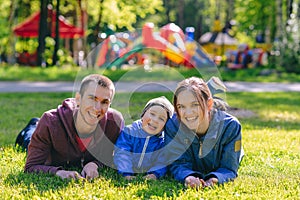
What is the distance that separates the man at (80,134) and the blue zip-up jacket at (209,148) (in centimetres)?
58

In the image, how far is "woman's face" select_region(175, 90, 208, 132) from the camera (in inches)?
172

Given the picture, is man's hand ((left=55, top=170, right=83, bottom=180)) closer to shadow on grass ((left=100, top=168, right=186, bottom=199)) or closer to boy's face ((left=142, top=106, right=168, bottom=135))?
shadow on grass ((left=100, top=168, right=186, bottom=199))

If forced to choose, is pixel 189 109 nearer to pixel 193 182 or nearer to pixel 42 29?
pixel 193 182

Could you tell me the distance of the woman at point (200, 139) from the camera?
4.39 m

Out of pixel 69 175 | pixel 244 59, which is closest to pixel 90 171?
pixel 69 175

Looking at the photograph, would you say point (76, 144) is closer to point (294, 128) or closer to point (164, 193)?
point (164, 193)

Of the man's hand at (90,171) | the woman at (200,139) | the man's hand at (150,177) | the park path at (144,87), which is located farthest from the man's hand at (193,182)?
the park path at (144,87)

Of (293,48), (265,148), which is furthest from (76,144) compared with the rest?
(293,48)

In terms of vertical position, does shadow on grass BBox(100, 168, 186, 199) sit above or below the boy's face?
below

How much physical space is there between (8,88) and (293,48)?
11821 millimetres

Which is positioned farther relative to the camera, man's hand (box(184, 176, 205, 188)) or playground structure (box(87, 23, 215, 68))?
playground structure (box(87, 23, 215, 68))

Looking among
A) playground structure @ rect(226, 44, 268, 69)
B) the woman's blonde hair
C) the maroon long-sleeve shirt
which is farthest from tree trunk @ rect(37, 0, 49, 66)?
the woman's blonde hair

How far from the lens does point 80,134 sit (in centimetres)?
477

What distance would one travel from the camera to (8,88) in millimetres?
14492
